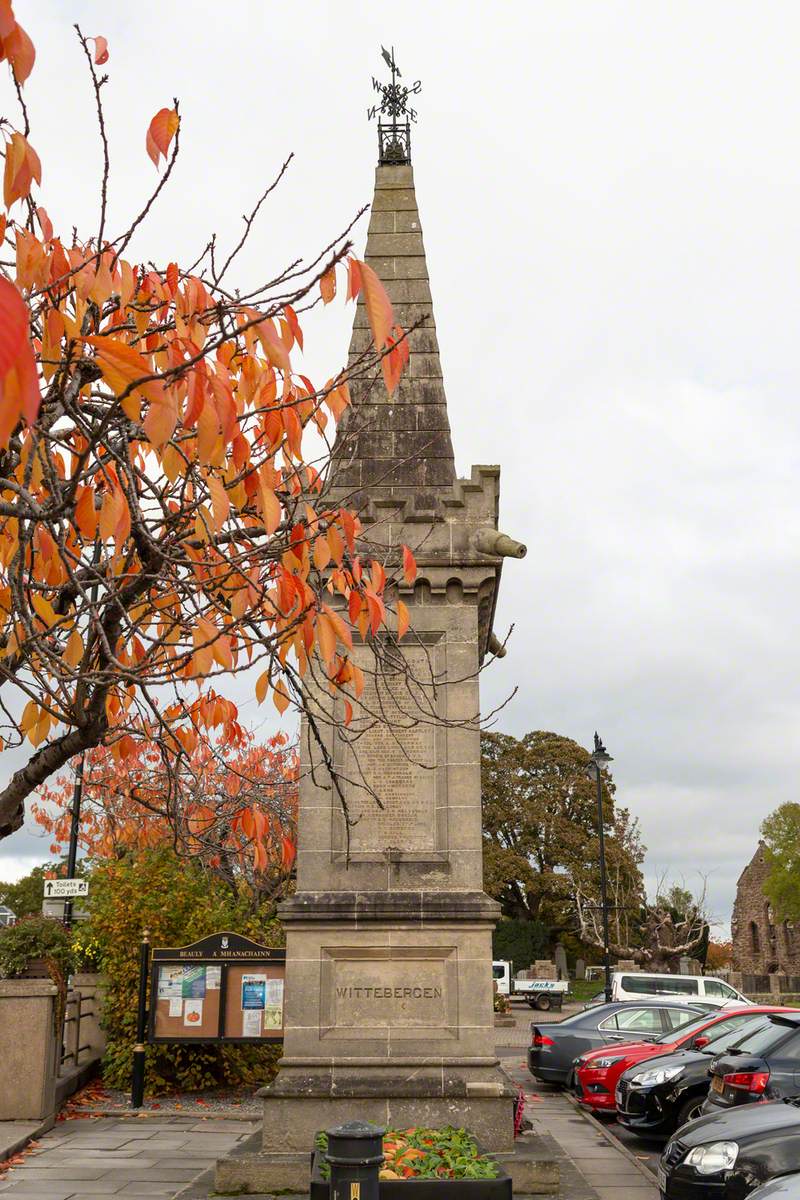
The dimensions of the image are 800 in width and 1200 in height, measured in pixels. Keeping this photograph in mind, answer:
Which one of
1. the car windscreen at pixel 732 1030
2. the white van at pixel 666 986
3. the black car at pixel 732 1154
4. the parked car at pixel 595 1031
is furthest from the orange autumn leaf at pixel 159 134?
the white van at pixel 666 986

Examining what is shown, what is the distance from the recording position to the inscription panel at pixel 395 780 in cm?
991

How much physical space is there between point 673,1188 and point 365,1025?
283cm

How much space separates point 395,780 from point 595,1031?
409 inches

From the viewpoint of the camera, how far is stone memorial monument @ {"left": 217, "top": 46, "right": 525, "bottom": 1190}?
900 cm

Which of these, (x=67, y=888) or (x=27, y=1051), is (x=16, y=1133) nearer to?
(x=27, y=1051)

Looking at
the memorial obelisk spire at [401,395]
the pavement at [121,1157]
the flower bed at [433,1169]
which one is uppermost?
the memorial obelisk spire at [401,395]

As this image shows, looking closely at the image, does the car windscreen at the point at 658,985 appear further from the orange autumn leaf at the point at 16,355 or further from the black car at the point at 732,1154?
the orange autumn leaf at the point at 16,355

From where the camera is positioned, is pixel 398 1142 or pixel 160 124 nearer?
pixel 160 124

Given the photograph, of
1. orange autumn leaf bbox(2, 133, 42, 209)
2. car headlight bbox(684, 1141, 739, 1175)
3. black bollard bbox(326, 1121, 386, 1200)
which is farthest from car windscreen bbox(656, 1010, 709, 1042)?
orange autumn leaf bbox(2, 133, 42, 209)

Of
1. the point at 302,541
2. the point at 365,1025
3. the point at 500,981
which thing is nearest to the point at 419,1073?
the point at 365,1025

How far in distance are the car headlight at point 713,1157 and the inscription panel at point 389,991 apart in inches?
89.4

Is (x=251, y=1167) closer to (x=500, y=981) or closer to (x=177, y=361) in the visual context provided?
(x=177, y=361)

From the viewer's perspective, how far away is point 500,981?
4034 centimetres

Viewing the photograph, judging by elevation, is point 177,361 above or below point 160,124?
below
